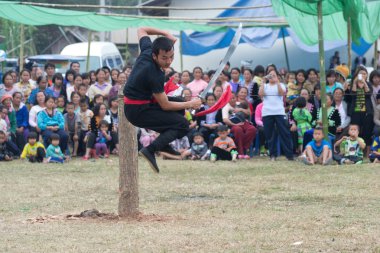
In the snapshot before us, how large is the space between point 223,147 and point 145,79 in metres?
7.63

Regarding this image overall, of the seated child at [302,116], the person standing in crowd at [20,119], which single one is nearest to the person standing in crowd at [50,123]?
the person standing in crowd at [20,119]

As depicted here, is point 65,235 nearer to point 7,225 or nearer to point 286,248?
point 7,225

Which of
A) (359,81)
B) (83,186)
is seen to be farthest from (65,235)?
(359,81)

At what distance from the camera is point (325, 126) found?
14.3 m

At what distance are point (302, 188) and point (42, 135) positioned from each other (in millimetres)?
6336

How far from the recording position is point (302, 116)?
15320 mm

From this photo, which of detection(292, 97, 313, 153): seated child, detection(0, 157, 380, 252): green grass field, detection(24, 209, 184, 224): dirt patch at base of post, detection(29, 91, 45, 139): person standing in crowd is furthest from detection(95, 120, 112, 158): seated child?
detection(24, 209, 184, 224): dirt patch at base of post

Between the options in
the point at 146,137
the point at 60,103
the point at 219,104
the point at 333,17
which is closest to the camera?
the point at 219,104

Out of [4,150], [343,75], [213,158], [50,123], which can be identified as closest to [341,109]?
[343,75]

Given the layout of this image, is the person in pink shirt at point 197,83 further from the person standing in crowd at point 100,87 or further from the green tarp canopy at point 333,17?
the green tarp canopy at point 333,17

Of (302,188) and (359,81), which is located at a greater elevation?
(359,81)

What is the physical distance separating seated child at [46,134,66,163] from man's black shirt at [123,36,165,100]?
745 cm

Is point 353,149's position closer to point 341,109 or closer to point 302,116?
point 341,109

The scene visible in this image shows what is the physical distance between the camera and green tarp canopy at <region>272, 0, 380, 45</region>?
1495cm
